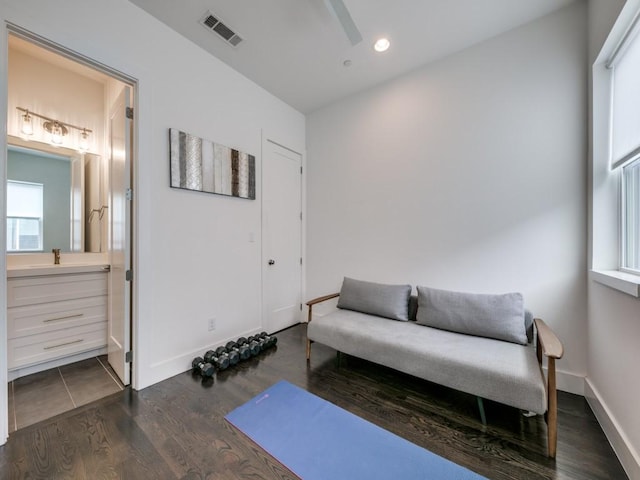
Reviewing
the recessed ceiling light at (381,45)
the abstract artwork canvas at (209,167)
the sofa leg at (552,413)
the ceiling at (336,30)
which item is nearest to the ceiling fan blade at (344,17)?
the ceiling at (336,30)

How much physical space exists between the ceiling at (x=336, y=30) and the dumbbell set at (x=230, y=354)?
2.96 metres

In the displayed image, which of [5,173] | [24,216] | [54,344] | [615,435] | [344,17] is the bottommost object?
[615,435]

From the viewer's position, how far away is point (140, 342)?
2047 millimetres

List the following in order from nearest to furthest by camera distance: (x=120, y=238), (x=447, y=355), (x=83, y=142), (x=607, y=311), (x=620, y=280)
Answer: (x=620, y=280) → (x=607, y=311) → (x=447, y=355) → (x=120, y=238) → (x=83, y=142)

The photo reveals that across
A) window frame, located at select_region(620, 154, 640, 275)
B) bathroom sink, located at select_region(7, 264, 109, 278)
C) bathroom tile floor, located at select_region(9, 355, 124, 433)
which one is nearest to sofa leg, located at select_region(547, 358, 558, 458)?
window frame, located at select_region(620, 154, 640, 275)

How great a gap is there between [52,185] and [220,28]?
240 cm

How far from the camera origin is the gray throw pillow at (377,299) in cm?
252

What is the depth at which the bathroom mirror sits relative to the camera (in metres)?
2.46

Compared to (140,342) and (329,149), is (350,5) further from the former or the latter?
(140,342)

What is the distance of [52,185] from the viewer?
2.67 meters

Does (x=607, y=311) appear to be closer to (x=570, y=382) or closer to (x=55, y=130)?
(x=570, y=382)

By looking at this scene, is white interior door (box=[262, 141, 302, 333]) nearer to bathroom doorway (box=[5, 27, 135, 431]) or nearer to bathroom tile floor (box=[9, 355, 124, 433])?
bathroom doorway (box=[5, 27, 135, 431])

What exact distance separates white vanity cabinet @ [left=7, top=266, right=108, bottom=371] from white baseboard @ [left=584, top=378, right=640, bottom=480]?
413cm

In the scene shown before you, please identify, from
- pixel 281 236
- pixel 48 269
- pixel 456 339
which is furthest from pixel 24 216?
pixel 456 339
